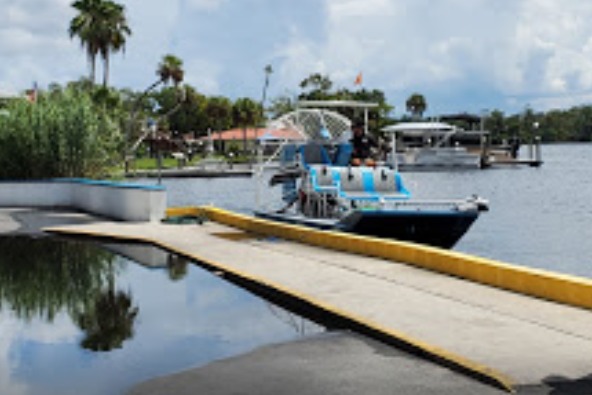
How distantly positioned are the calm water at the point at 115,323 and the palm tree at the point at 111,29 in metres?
66.9

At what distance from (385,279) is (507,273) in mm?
1906

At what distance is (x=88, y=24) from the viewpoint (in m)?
80.5

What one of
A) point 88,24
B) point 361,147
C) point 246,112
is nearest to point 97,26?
point 88,24

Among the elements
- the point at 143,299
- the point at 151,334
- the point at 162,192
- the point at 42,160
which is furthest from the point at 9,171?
the point at 151,334

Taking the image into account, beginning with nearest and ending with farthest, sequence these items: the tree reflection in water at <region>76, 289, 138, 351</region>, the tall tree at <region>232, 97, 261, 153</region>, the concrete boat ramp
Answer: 1. the concrete boat ramp
2. the tree reflection in water at <region>76, 289, 138, 351</region>
3. the tall tree at <region>232, 97, 261, 153</region>

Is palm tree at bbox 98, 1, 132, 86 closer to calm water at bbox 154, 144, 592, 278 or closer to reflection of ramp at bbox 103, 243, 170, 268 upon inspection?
calm water at bbox 154, 144, 592, 278

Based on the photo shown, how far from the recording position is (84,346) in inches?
390

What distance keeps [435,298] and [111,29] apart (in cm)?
7381

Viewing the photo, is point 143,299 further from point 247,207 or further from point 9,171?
point 247,207

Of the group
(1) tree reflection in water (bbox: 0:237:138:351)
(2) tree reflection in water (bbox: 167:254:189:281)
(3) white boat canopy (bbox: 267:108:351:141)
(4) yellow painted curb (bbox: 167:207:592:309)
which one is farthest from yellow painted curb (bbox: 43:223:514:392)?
(3) white boat canopy (bbox: 267:108:351:141)

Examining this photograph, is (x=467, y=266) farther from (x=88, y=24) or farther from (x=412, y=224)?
(x=88, y=24)

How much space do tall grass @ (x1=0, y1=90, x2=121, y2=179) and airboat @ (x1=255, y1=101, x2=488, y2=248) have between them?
24.1ft

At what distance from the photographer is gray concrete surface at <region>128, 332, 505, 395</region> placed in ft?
24.5

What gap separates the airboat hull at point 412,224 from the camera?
18.7 meters
